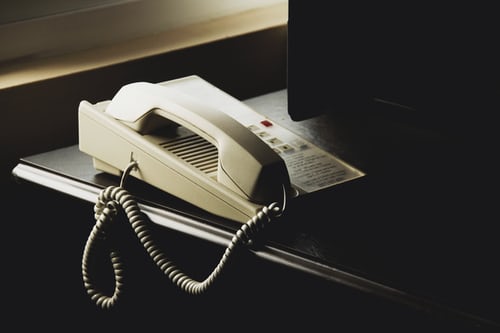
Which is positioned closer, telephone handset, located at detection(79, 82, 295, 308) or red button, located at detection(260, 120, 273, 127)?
telephone handset, located at detection(79, 82, 295, 308)

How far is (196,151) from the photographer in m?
1.06

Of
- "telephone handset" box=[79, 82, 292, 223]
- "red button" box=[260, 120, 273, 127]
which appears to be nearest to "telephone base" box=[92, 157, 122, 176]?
"telephone handset" box=[79, 82, 292, 223]

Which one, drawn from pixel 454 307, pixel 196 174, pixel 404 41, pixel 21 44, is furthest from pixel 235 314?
pixel 21 44

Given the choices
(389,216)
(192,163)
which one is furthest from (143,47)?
(389,216)

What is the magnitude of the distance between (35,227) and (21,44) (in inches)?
13.3

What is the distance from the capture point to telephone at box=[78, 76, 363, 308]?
95 centimetres

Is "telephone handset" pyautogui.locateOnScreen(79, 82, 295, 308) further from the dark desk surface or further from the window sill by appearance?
the window sill

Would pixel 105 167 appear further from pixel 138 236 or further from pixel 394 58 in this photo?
pixel 394 58

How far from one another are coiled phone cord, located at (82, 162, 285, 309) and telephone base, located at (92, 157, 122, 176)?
0.05 metres

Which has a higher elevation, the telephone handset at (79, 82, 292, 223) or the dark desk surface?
the telephone handset at (79, 82, 292, 223)

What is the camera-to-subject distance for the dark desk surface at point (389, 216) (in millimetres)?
840

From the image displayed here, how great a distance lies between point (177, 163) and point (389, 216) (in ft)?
0.93

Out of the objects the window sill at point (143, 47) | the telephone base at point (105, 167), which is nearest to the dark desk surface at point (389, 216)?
the telephone base at point (105, 167)

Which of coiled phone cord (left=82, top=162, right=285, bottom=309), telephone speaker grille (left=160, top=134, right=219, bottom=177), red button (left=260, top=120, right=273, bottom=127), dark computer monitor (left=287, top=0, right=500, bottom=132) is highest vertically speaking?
dark computer monitor (left=287, top=0, right=500, bottom=132)
